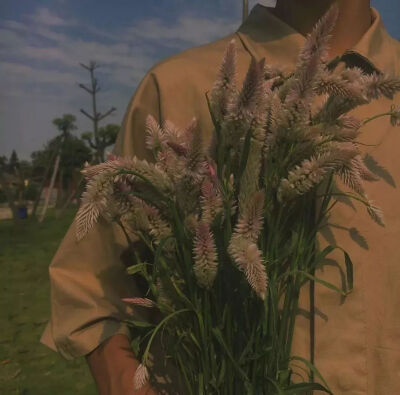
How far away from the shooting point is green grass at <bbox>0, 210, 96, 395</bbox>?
5.12 metres

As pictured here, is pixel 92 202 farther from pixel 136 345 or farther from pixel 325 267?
pixel 325 267

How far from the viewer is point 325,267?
1.09 metres

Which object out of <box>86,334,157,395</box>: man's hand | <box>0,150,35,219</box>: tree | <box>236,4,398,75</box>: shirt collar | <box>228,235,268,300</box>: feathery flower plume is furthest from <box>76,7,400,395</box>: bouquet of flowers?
<box>0,150,35,219</box>: tree

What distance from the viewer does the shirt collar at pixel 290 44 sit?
4.00 feet

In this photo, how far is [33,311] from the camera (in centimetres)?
716

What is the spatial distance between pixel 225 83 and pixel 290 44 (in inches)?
19.9

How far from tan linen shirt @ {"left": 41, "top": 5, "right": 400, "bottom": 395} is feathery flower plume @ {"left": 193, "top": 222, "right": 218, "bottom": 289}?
34 centimetres

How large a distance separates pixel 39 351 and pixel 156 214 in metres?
5.50

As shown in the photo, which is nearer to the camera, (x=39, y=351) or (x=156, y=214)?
(x=156, y=214)

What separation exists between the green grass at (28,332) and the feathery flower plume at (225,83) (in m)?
4.57

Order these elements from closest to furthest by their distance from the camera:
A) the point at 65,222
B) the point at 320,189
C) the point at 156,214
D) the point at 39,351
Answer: the point at 156,214 < the point at 320,189 < the point at 39,351 < the point at 65,222

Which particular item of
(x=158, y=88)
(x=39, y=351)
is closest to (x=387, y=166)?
(x=158, y=88)

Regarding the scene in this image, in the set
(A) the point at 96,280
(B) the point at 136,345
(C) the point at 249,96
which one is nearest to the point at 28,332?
(A) the point at 96,280

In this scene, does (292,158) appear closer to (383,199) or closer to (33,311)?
(383,199)
